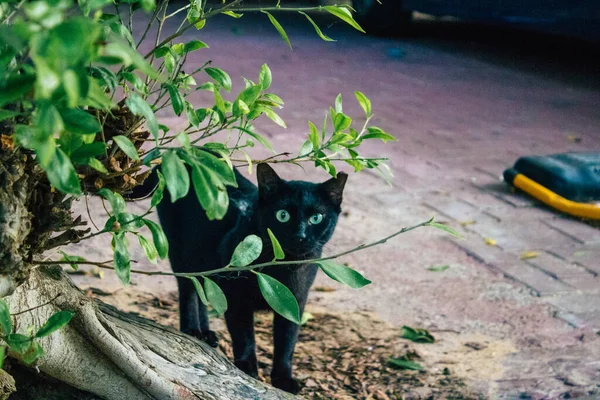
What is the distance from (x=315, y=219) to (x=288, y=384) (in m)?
0.55

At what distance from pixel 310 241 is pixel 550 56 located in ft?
26.0

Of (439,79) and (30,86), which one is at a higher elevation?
(30,86)

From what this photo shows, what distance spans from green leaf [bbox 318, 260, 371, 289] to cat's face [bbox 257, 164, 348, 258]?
1.05 m

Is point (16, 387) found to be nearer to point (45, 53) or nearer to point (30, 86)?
point (30, 86)

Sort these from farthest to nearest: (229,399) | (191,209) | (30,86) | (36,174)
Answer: (191,209), (229,399), (36,174), (30,86)

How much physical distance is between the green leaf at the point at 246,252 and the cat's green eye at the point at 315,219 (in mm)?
1079

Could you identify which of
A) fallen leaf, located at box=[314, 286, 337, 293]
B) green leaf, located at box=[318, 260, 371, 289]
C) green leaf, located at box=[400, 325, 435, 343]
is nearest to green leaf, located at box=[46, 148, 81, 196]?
green leaf, located at box=[318, 260, 371, 289]

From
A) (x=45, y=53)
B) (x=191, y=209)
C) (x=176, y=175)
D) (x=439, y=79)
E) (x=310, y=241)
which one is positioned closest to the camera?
(x=45, y=53)

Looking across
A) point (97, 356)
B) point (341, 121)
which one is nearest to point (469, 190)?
point (341, 121)

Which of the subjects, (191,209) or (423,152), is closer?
(191,209)

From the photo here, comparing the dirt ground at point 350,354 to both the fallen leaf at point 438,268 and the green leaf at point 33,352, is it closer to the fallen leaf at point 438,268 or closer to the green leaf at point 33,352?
the fallen leaf at point 438,268

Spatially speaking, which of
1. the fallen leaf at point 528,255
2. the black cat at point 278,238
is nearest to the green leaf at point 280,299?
the black cat at point 278,238

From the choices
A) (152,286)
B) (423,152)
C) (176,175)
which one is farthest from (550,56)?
(176,175)

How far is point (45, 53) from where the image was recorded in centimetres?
83
